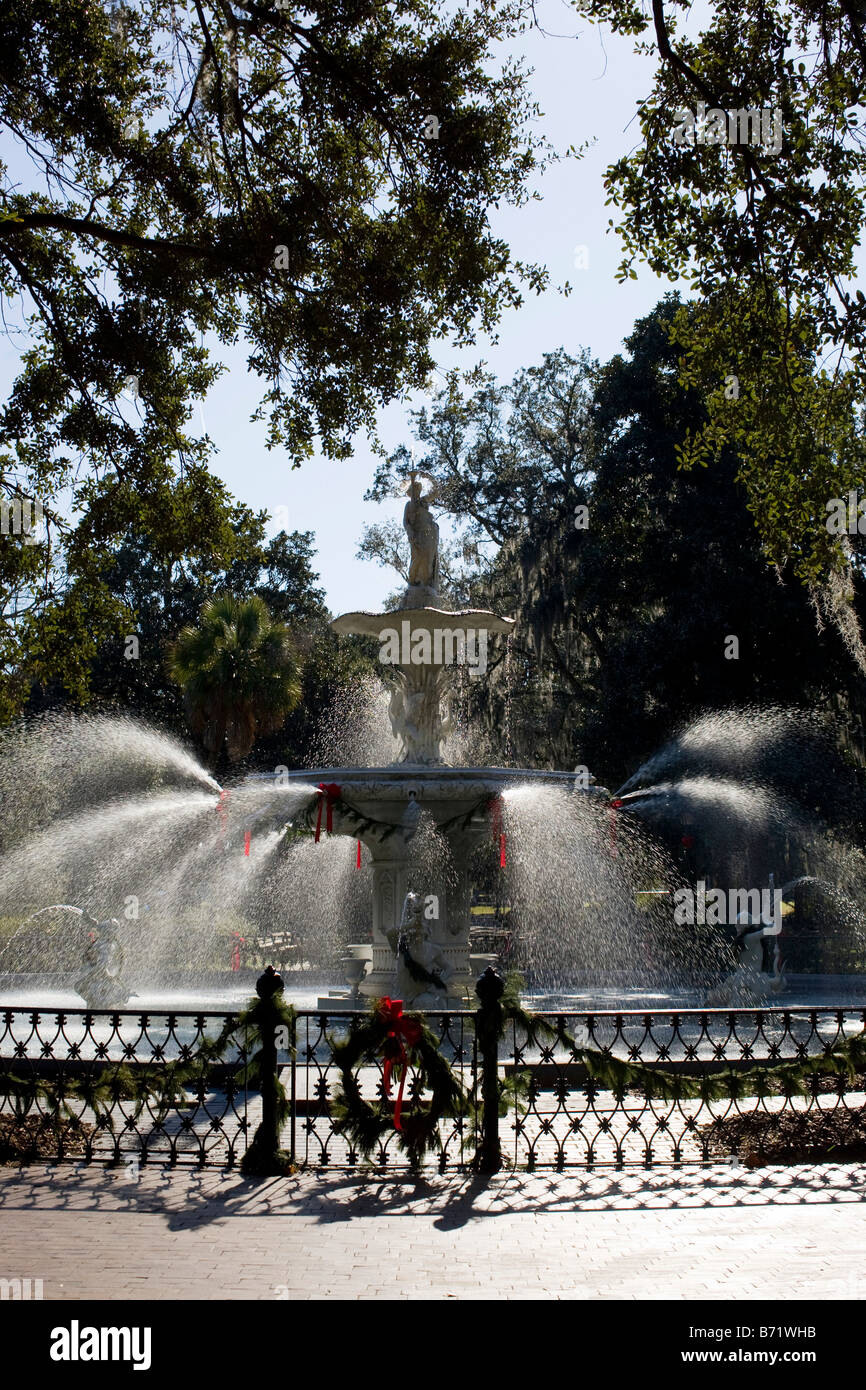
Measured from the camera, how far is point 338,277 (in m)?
10.5

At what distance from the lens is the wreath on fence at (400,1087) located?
7.18 metres

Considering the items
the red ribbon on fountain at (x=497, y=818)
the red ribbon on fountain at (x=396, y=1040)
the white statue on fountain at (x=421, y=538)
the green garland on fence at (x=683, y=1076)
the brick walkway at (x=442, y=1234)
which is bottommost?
the brick walkway at (x=442, y=1234)

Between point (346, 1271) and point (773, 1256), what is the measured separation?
196 cm

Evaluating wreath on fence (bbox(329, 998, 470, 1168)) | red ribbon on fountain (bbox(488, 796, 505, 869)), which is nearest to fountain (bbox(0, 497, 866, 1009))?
red ribbon on fountain (bbox(488, 796, 505, 869))

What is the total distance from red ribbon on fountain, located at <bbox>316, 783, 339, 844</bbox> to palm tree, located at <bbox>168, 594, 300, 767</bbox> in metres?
15.3

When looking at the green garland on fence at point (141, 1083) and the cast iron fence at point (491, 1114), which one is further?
the green garland on fence at point (141, 1083)

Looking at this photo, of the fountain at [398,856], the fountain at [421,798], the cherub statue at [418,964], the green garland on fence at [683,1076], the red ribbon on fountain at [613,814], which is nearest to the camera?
the green garland on fence at [683,1076]

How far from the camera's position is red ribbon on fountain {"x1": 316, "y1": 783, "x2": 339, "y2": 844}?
13.5 meters

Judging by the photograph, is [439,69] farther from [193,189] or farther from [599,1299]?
[599,1299]

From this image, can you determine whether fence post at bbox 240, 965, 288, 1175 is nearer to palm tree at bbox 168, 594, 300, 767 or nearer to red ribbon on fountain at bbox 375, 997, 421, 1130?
red ribbon on fountain at bbox 375, 997, 421, 1130

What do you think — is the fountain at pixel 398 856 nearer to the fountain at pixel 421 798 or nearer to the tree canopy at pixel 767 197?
the fountain at pixel 421 798

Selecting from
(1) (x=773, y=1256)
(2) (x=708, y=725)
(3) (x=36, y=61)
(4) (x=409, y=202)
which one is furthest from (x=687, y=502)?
(1) (x=773, y=1256)

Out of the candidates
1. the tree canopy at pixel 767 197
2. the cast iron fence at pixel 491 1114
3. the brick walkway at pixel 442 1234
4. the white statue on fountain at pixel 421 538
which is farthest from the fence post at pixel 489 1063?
the white statue on fountain at pixel 421 538

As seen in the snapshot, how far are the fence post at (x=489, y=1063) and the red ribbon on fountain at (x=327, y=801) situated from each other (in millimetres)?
6405
